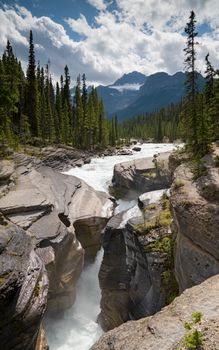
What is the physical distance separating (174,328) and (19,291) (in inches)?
268

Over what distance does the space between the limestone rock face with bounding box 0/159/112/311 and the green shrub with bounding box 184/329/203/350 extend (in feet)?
42.7

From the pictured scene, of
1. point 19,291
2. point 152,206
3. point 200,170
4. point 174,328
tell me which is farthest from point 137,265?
point 174,328

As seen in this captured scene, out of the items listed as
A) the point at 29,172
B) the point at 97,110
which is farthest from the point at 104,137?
the point at 29,172

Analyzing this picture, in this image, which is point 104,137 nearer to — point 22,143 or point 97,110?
point 97,110

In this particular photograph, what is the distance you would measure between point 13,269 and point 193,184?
9.05 meters

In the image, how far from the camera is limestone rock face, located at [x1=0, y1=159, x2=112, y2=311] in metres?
18.0

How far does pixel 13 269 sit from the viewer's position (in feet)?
33.9

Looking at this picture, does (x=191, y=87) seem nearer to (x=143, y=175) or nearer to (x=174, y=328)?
(x=143, y=175)

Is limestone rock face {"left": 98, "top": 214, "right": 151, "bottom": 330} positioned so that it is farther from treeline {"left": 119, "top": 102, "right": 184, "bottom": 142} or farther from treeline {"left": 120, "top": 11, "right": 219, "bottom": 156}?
treeline {"left": 119, "top": 102, "right": 184, "bottom": 142}

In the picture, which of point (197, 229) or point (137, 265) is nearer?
point (197, 229)

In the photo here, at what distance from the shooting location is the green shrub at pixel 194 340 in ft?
16.8

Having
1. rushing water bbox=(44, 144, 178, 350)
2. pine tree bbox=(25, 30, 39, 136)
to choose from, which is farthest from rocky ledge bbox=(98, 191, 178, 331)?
pine tree bbox=(25, 30, 39, 136)

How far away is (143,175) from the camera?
3088cm

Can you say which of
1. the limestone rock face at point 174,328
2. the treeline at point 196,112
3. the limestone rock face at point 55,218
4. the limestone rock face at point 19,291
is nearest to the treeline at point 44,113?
the limestone rock face at point 55,218
